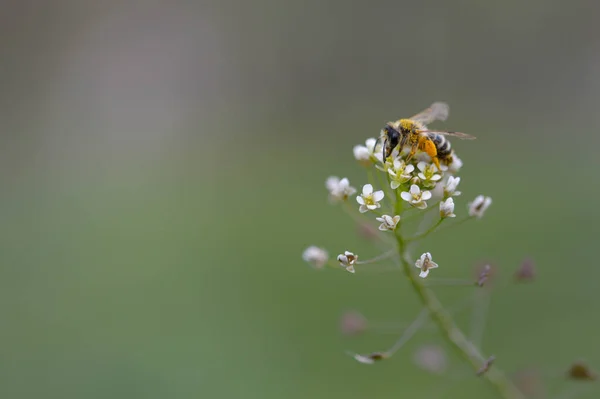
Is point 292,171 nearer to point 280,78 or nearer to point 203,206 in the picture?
point 203,206

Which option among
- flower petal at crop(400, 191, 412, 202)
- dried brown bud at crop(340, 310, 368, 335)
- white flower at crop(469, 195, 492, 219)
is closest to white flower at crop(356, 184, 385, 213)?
flower petal at crop(400, 191, 412, 202)

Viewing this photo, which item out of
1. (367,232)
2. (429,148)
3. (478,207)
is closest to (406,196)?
(429,148)

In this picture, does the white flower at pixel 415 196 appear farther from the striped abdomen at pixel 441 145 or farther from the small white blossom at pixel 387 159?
the striped abdomen at pixel 441 145

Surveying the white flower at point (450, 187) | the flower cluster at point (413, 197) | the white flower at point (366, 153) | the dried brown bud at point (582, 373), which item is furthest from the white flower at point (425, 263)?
the dried brown bud at point (582, 373)

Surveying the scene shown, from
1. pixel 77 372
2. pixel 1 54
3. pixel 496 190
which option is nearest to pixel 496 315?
pixel 496 190

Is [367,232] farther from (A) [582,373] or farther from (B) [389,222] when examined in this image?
(A) [582,373]

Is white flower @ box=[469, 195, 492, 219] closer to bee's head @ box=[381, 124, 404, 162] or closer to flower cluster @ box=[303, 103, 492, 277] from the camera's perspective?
flower cluster @ box=[303, 103, 492, 277]
